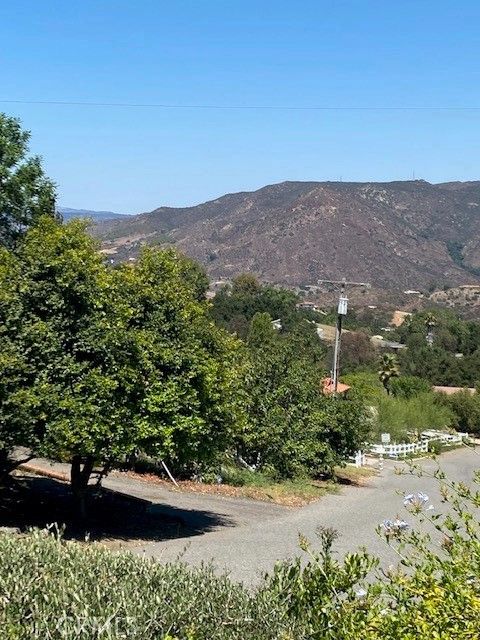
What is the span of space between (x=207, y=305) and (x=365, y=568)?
11.9 m

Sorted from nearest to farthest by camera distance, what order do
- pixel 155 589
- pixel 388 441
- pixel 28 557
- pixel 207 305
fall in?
pixel 155 589 < pixel 28 557 < pixel 207 305 < pixel 388 441

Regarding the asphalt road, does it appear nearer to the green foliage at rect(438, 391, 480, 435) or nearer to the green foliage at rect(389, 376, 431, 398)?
the green foliage at rect(438, 391, 480, 435)

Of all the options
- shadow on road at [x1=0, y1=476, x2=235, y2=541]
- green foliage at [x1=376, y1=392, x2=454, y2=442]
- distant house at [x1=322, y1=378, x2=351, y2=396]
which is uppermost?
distant house at [x1=322, y1=378, x2=351, y2=396]

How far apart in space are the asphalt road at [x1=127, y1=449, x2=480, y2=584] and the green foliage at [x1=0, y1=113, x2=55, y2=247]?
23.3 ft

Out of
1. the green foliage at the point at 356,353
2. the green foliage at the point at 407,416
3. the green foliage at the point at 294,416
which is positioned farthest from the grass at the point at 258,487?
the green foliage at the point at 356,353

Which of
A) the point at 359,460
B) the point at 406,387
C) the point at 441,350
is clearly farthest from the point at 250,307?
the point at 359,460


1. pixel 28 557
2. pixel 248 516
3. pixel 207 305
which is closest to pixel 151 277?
pixel 207 305

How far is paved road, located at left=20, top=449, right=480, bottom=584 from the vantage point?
12.3m

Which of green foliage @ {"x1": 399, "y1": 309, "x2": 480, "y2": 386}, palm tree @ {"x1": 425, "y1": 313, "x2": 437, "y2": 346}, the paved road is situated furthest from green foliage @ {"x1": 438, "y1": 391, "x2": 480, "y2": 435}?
palm tree @ {"x1": 425, "y1": 313, "x2": 437, "y2": 346}

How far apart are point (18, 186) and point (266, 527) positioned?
30.6ft

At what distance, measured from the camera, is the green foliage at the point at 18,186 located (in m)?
17.9

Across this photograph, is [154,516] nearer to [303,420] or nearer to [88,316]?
[88,316]

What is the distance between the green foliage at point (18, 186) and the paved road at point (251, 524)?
6580 millimetres

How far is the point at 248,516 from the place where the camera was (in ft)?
58.2
